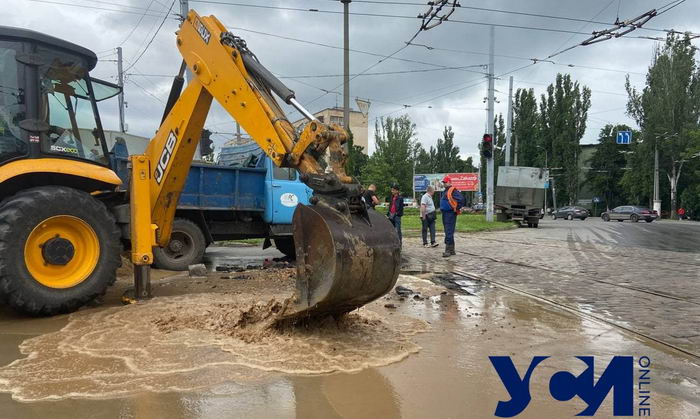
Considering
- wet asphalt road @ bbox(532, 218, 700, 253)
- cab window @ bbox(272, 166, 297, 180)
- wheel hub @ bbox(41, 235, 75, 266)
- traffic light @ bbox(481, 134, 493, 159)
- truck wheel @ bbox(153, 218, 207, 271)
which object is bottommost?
wet asphalt road @ bbox(532, 218, 700, 253)

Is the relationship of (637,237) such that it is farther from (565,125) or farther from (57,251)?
(565,125)

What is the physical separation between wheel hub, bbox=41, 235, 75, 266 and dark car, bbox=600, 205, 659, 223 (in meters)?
44.1

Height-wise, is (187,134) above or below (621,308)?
above

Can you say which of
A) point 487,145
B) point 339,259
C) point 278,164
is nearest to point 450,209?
point 278,164

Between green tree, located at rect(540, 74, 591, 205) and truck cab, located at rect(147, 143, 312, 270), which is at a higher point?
green tree, located at rect(540, 74, 591, 205)

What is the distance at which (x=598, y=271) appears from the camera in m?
9.76

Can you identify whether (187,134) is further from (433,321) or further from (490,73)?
(490,73)

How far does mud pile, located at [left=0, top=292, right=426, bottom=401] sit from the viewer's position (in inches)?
144

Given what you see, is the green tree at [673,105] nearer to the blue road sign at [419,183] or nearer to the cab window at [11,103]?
the blue road sign at [419,183]

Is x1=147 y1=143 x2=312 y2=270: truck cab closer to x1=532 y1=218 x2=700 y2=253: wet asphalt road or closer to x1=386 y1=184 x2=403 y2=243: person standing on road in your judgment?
x1=386 y1=184 x2=403 y2=243: person standing on road

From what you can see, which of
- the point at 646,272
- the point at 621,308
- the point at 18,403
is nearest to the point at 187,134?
the point at 18,403

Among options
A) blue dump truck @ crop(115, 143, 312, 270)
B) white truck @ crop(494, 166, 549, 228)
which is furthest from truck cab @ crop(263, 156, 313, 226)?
white truck @ crop(494, 166, 549, 228)

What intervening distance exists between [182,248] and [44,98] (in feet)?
14.6

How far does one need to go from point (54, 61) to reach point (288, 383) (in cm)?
480
